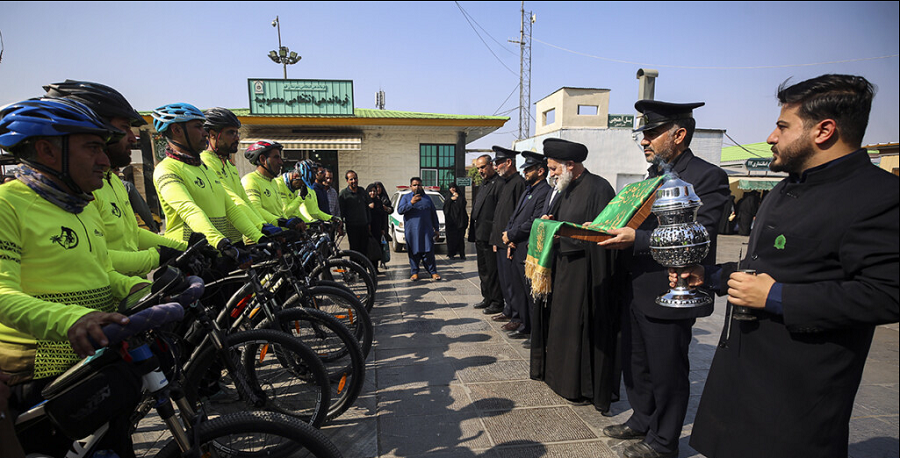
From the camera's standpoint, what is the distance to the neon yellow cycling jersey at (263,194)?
188 inches

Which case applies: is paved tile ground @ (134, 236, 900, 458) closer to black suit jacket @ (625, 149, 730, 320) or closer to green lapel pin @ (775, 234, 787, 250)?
black suit jacket @ (625, 149, 730, 320)

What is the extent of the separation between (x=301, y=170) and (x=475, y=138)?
1279 centimetres

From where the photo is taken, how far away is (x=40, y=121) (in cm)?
161

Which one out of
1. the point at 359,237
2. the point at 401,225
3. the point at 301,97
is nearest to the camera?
the point at 359,237

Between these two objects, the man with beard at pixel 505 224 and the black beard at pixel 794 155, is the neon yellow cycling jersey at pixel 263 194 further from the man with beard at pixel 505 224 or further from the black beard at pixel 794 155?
the black beard at pixel 794 155

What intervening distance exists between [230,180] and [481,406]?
9.94 ft

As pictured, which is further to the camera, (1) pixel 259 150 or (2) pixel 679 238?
(1) pixel 259 150

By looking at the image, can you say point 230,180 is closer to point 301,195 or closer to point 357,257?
point 357,257

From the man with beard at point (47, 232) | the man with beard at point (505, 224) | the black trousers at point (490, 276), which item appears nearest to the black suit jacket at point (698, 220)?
the man with beard at point (505, 224)

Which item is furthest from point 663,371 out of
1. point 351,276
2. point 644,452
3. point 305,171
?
point 305,171

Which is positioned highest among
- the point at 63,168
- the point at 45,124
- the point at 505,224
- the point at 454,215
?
the point at 45,124

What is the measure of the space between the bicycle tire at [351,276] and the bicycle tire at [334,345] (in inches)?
62.3

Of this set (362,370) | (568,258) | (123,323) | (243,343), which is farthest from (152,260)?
(568,258)

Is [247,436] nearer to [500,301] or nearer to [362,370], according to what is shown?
[362,370]
